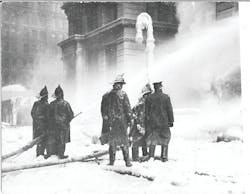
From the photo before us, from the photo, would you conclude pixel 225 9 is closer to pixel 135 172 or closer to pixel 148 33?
pixel 148 33

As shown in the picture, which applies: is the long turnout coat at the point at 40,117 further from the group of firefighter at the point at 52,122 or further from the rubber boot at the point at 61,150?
the rubber boot at the point at 61,150

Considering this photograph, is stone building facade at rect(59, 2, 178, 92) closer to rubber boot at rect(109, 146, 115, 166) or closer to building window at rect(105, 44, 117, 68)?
building window at rect(105, 44, 117, 68)

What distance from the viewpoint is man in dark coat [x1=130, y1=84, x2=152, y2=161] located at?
5.53m

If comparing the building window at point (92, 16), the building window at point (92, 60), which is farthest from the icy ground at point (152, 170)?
the building window at point (92, 16)

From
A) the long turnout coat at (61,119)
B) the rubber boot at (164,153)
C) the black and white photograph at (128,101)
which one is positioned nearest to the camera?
the black and white photograph at (128,101)

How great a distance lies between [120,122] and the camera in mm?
5477

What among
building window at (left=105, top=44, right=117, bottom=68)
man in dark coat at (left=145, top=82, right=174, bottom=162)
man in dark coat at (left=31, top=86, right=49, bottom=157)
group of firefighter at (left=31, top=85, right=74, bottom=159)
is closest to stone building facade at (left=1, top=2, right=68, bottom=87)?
man in dark coat at (left=31, top=86, right=49, bottom=157)

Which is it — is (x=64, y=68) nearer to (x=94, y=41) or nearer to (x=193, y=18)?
(x=94, y=41)

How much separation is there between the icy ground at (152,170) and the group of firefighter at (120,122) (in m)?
0.13

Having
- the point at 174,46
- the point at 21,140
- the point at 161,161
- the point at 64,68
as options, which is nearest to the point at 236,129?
the point at 161,161

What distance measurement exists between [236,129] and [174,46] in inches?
60.1

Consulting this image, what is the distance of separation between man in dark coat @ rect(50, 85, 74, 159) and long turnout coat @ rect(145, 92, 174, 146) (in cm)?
114

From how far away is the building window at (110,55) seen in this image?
591 cm

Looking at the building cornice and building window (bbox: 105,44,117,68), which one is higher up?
the building cornice
